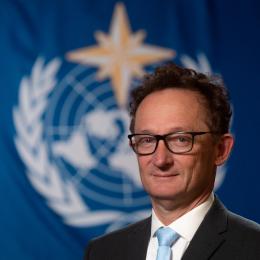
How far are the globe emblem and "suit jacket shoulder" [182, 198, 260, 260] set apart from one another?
1.62m

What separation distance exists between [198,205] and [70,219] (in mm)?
1653

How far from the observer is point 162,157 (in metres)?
1.27

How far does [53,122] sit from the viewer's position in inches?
114

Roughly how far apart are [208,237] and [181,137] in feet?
0.72

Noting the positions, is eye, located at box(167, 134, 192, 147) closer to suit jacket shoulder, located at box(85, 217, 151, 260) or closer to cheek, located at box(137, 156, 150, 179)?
cheek, located at box(137, 156, 150, 179)

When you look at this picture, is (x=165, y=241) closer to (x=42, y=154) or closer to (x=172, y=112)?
(x=172, y=112)

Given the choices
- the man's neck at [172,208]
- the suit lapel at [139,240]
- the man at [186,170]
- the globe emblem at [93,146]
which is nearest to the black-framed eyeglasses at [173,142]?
the man at [186,170]

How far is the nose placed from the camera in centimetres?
126

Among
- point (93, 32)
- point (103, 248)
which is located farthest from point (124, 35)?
point (103, 248)

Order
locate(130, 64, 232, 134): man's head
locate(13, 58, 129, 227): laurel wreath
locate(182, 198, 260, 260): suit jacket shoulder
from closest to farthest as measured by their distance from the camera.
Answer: locate(182, 198, 260, 260): suit jacket shoulder, locate(130, 64, 232, 134): man's head, locate(13, 58, 129, 227): laurel wreath

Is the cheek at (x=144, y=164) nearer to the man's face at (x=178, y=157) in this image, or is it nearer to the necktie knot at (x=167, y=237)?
the man's face at (x=178, y=157)

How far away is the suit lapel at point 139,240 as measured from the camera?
1383 millimetres

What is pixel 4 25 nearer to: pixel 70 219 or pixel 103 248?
pixel 70 219

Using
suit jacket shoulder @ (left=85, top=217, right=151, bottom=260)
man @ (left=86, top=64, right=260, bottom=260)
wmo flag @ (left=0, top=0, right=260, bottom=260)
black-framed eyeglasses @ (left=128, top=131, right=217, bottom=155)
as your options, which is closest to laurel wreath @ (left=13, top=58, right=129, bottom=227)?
wmo flag @ (left=0, top=0, right=260, bottom=260)
